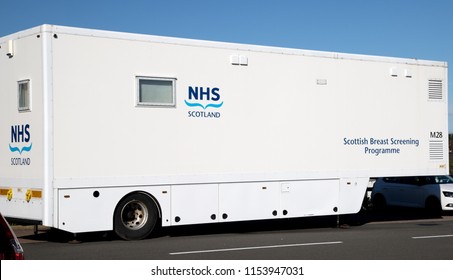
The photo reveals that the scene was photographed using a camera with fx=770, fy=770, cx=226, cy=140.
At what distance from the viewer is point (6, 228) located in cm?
659

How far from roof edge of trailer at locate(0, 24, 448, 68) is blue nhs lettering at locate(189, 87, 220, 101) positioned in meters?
0.88

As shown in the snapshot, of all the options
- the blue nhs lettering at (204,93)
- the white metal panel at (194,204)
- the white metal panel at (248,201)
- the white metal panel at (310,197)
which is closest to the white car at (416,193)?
the white metal panel at (310,197)

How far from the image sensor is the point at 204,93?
50.6 ft

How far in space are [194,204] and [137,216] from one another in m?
1.18

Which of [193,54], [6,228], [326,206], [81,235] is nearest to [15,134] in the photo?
[81,235]

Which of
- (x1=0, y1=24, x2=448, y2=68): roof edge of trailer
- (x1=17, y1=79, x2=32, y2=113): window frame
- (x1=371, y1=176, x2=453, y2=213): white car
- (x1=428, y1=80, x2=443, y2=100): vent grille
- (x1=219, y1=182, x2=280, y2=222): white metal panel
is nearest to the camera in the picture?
(x1=0, y1=24, x2=448, y2=68): roof edge of trailer

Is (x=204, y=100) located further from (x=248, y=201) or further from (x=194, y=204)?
(x=248, y=201)

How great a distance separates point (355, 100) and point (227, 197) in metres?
4.03

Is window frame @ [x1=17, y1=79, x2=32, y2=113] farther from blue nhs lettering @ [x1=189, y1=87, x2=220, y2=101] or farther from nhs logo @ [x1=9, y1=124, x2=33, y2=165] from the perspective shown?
blue nhs lettering @ [x1=189, y1=87, x2=220, y2=101]

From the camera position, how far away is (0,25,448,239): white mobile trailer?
1384 centimetres

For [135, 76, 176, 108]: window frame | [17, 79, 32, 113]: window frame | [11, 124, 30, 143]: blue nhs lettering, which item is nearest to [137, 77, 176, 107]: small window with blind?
[135, 76, 176, 108]: window frame

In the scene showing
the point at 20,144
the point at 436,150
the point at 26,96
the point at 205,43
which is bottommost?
the point at 436,150

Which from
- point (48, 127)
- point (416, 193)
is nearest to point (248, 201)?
point (48, 127)
